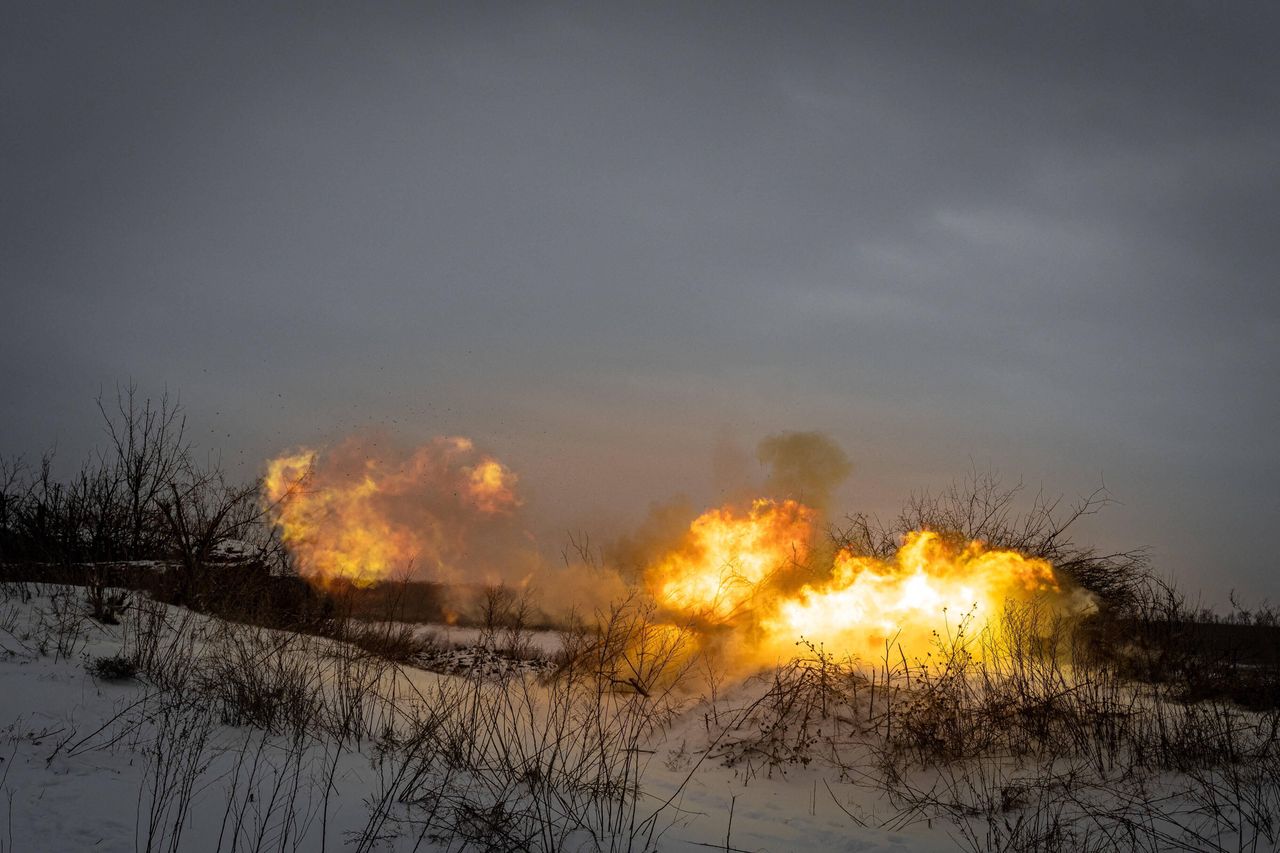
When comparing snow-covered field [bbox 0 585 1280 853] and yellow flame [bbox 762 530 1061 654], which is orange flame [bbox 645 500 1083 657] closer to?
yellow flame [bbox 762 530 1061 654]

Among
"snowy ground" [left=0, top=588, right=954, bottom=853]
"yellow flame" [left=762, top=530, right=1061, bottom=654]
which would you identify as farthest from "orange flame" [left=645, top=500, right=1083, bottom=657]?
"snowy ground" [left=0, top=588, right=954, bottom=853]

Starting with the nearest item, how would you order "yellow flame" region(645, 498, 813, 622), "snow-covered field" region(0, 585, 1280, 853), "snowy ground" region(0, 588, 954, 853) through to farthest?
"snowy ground" region(0, 588, 954, 853) < "snow-covered field" region(0, 585, 1280, 853) < "yellow flame" region(645, 498, 813, 622)

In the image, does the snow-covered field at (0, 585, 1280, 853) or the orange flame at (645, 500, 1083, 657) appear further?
the orange flame at (645, 500, 1083, 657)

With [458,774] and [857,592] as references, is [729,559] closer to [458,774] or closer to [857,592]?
[857,592]

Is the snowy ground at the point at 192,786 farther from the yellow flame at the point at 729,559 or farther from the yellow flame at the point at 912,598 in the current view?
the yellow flame at the point at 729,559

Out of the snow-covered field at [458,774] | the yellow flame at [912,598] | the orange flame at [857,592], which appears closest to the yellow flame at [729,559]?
the orange flame at [857,592]

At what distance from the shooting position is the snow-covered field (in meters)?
6.00

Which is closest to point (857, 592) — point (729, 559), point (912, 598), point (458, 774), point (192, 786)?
→ point (912, 598)

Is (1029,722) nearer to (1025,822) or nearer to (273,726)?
(1025,822)

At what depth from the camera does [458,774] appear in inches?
297

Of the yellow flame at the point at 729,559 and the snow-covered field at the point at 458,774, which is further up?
the yellow flame at the point at 729,559

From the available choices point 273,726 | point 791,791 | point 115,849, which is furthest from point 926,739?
point 115,849

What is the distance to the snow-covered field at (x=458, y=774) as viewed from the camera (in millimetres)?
6004

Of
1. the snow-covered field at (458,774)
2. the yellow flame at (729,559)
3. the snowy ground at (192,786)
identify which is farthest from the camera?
the yellow flame at (729,559)
